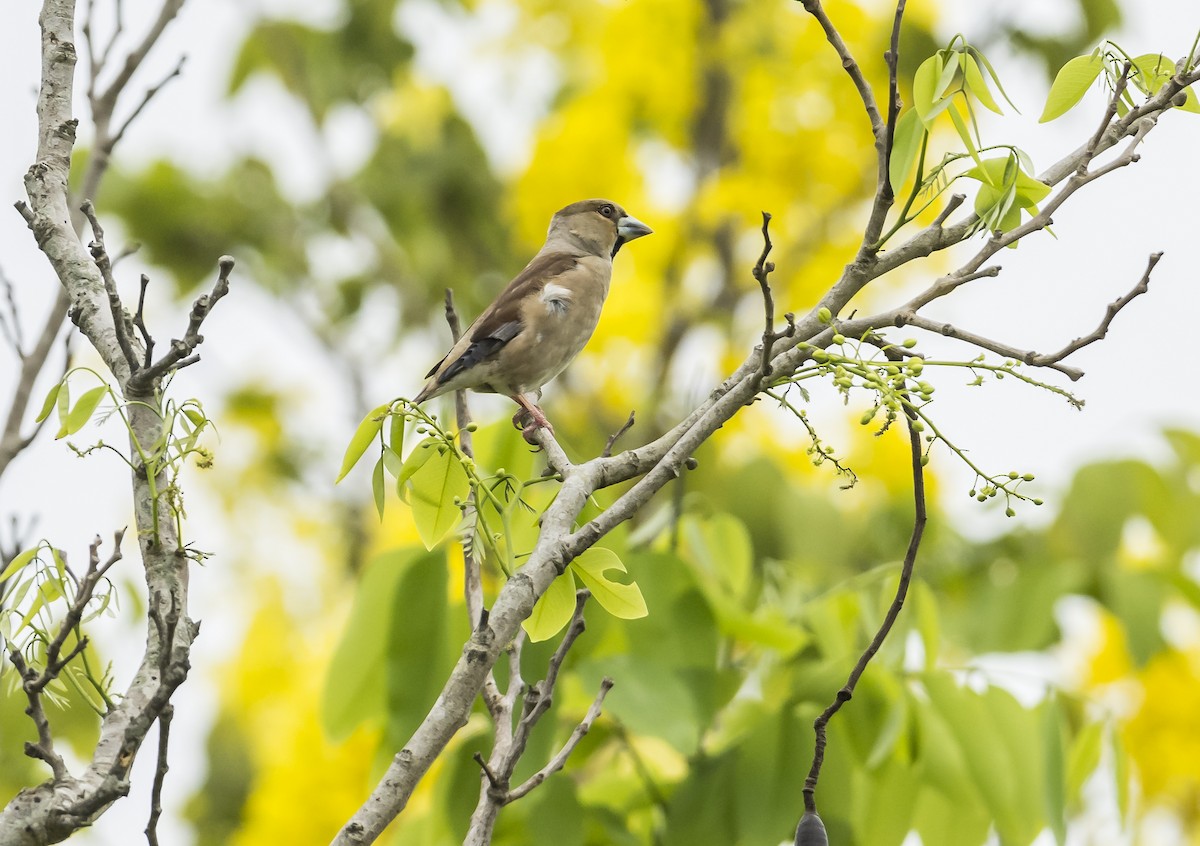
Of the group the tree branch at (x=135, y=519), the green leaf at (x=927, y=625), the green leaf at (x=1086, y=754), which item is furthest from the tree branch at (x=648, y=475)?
the green leaf at (x=1086, y=754)

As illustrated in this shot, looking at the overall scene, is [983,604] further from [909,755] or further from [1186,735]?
[1186,735]

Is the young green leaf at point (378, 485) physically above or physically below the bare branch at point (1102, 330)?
below

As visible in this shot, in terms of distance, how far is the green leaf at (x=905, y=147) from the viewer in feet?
5.79

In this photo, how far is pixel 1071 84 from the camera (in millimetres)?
1839

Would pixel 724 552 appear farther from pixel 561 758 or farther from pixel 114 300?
pixel 114 300

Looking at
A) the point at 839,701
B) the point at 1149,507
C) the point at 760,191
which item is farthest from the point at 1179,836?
the point at 839,701

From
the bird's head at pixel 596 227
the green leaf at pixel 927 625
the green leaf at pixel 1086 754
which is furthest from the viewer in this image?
the bird's head at pixel 596 227

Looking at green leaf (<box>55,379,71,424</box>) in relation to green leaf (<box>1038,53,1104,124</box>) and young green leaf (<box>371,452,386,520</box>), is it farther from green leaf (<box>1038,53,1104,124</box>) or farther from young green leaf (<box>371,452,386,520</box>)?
green leaf (<box>1038,53,1104,124</box>)

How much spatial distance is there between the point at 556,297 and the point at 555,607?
162 cm

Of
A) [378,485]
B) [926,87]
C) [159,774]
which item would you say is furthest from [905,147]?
[159,774]

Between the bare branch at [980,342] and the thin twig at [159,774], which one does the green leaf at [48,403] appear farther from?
the bare branch at [980,342]

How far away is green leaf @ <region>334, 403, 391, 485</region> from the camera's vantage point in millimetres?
1829

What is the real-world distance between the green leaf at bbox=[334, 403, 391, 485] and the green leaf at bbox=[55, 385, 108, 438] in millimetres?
337

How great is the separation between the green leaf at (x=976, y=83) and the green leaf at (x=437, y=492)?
0.91 metres
